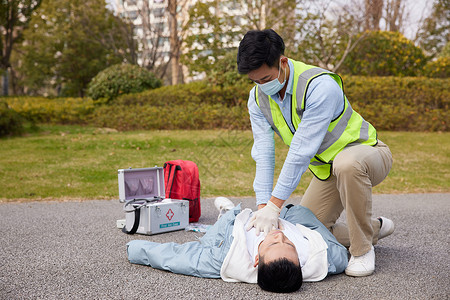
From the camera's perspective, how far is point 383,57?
1171 cm

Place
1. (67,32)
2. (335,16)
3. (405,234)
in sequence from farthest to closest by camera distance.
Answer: (67,32) < (335,16) < (405,234)

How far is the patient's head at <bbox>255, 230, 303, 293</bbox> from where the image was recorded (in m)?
2.40

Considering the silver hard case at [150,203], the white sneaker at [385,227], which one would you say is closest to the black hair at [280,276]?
the white sneaker at [385,227]

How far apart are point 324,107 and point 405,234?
2000 mm

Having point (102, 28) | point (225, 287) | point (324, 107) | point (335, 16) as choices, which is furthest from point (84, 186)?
point (102, 28)

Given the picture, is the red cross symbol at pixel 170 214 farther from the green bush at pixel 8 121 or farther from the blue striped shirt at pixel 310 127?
the green bush at pixel 8 121

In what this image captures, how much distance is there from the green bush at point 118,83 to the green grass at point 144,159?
170 centimetres

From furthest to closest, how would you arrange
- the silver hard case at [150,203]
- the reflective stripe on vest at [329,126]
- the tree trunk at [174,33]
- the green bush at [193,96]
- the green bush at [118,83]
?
the tree trunk at [174,33], the green bush at [118,83], the green bush at [193,96], the silver hard case at [150,203], the reflective stripe on vest at [329,126]

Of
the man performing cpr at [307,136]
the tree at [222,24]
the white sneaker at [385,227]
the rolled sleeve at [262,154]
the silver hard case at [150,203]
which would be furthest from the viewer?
the tree at [222,24]

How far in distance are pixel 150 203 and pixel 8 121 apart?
673cm

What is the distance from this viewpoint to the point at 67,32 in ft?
59.5

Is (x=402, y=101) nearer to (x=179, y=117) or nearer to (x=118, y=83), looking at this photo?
(x=179, y=117)

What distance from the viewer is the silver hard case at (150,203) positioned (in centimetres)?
378

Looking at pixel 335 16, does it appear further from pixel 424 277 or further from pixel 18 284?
pixel 18 284
